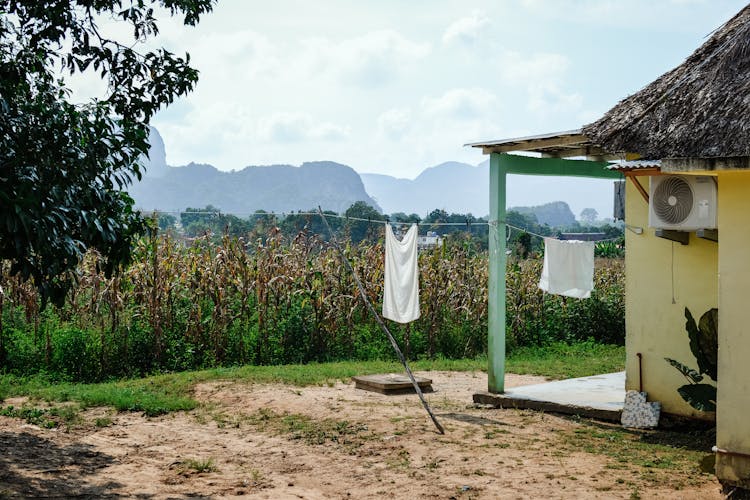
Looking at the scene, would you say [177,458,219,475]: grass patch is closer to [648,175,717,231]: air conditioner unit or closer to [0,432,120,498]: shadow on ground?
[0,432,120,498]: shadow on ground

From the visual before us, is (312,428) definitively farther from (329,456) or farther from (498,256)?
(498,256)

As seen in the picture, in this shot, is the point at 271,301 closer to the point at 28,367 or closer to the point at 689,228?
the point at 28,367

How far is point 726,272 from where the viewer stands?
604 centimetres

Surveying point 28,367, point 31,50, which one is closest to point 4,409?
point 28,367

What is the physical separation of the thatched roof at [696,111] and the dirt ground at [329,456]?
271cm

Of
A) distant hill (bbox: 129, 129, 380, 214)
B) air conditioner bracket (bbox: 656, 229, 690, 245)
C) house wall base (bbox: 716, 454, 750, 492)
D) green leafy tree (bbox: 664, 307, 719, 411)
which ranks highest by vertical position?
distant hill (bbox: 129, 129, 380, 214)

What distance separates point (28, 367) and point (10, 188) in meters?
7.30

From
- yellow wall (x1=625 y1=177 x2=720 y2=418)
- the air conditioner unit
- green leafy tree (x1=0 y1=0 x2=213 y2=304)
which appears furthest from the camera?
yellow wall (x1=625 y1=177 x2=720 y2=418)

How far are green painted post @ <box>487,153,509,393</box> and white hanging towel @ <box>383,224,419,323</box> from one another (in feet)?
4.00

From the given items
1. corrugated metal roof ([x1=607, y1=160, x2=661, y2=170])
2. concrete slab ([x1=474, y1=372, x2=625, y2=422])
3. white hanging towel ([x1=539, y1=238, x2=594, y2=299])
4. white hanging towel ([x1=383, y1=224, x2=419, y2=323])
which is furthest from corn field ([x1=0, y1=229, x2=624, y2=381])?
corrugated metal roof ([x1=607, y1=160, x2=661, y2=170])

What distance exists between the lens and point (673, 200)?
794cm

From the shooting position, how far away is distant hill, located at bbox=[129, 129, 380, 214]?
166125 mm

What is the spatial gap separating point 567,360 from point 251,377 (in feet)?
19.0

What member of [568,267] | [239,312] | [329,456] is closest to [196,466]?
[329,456]
